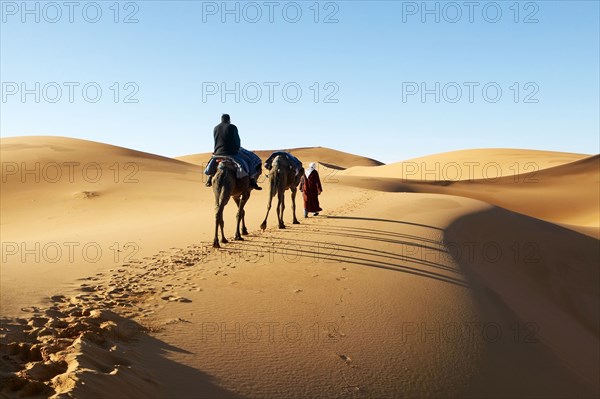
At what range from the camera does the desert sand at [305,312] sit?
12.3 feet

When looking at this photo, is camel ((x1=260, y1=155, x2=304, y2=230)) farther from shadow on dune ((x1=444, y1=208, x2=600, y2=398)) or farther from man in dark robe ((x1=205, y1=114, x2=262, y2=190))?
shadow on dune ((x1=444, y1=208, x2=600, y2=398))

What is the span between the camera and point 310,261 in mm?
8109

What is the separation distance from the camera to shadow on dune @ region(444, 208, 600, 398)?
4.85 meters

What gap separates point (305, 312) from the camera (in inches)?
215

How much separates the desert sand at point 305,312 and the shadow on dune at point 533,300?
42 mm

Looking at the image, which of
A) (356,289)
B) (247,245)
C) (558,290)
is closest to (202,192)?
(247,245)

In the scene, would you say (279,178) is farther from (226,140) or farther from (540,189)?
(540,189)

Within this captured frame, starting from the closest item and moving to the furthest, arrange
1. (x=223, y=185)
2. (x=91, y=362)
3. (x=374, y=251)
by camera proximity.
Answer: (x=91, y=362) < (x=374, y=251) < (x=223, y=185)

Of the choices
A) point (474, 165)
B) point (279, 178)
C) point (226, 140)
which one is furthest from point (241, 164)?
point (474, 165)

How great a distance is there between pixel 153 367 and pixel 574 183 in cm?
Result: 4776

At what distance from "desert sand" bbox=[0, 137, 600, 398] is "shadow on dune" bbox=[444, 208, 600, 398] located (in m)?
0.04

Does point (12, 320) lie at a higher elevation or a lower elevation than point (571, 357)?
higher

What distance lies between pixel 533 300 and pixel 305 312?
641 centimetres

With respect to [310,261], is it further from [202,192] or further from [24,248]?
[202,192]
